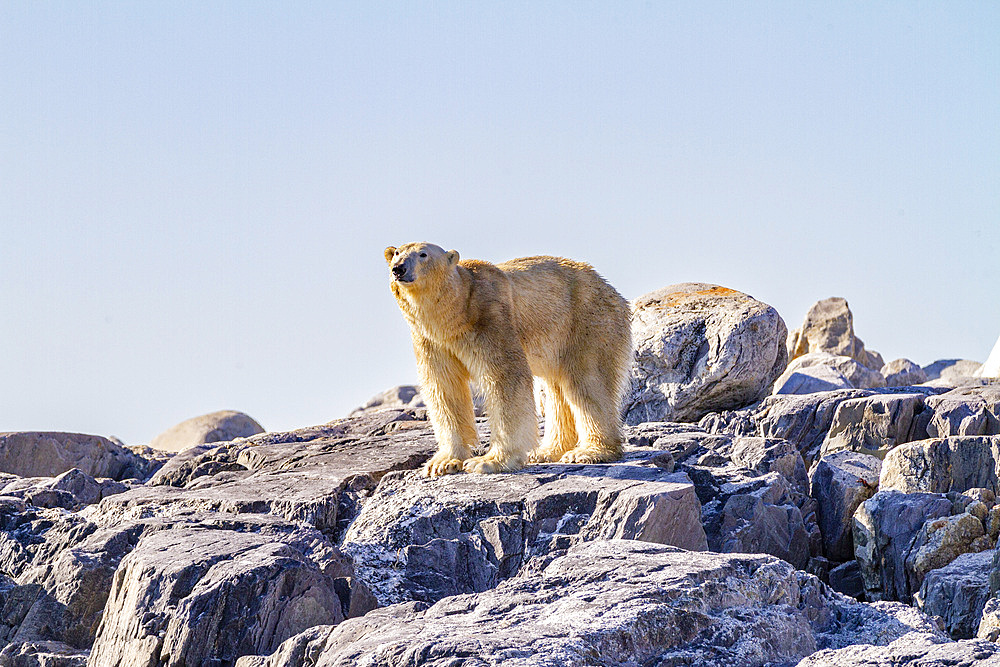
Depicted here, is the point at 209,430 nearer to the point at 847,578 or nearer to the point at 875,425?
the point at 875,425

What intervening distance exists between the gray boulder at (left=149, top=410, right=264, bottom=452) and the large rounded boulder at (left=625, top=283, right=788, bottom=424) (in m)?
13.3

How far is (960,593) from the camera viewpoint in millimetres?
9680

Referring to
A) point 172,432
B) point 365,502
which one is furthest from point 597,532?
point 172,432

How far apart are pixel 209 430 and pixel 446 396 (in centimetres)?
1815

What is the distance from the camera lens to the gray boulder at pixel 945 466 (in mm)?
13183

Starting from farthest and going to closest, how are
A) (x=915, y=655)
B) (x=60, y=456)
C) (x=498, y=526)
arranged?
(x=60, y=456), (x=498, y=526), (x=915, y=655)

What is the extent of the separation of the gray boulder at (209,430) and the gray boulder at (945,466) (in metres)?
19.1

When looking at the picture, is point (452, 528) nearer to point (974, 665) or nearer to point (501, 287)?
point (501, 287)

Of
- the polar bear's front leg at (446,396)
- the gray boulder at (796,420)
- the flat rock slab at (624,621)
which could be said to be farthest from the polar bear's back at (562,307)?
the flat rock slab at (624,621)

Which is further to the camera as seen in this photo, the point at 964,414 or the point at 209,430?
the point at 209,430

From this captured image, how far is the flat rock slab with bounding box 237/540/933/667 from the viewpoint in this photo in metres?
5.97

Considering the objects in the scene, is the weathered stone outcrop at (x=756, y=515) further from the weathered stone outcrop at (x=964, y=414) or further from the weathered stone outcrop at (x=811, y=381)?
the weathered stone outcrop at (x=811, y=381)

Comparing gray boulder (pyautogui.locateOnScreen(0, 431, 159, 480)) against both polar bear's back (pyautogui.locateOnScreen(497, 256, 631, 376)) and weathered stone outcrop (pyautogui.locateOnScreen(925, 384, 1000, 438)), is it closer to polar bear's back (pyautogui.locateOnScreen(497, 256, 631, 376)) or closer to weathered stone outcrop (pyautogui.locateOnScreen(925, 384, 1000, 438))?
polar bear's back (pyautogui.locateOnScreen(497, 256, 631, 376))

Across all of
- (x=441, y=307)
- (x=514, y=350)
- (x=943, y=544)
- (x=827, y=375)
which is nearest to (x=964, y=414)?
(x=943, y=544)
